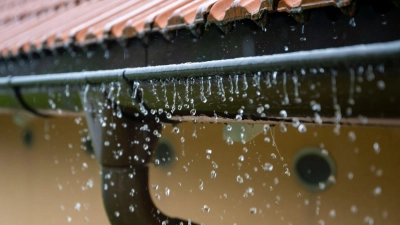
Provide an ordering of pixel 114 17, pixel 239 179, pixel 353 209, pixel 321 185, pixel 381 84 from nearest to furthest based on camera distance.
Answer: pixel 381 84 → pixel 353 209 → pixel 321 185 → pixel 114 17 → pixel 239 179

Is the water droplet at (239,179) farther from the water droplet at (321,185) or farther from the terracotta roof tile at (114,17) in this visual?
the terracotta roof tile at (114,17)

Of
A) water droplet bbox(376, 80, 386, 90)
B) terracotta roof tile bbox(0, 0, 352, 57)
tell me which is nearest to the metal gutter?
water droplet bbox(376, 80, 386, 90)

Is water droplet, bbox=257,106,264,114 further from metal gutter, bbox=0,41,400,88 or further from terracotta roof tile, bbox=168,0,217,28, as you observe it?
terracotta roof tile, bbox=168,0,217,28

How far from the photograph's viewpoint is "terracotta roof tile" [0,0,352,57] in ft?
6.69

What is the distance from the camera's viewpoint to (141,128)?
2.73 metres

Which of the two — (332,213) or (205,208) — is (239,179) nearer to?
(205,208)

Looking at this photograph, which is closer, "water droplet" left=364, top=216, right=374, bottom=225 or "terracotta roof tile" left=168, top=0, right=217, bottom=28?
"terracotta roof tile" left=168, top=0, right=217, bottom=28

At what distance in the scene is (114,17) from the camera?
3.18 meters

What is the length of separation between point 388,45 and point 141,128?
1.66m

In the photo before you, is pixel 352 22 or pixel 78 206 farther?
pixel 78 206

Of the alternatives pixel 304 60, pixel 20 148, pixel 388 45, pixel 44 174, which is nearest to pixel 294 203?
pixel 304 60

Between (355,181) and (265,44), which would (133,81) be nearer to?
(265,44)

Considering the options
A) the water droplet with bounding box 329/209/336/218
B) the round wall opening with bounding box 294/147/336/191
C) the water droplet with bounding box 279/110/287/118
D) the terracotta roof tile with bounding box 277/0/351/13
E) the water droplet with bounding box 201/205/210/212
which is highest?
the terracotta roof tile with bounding box 277/0/351/13

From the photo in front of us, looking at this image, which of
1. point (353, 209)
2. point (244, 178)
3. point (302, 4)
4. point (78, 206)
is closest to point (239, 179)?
point (244, 178)
